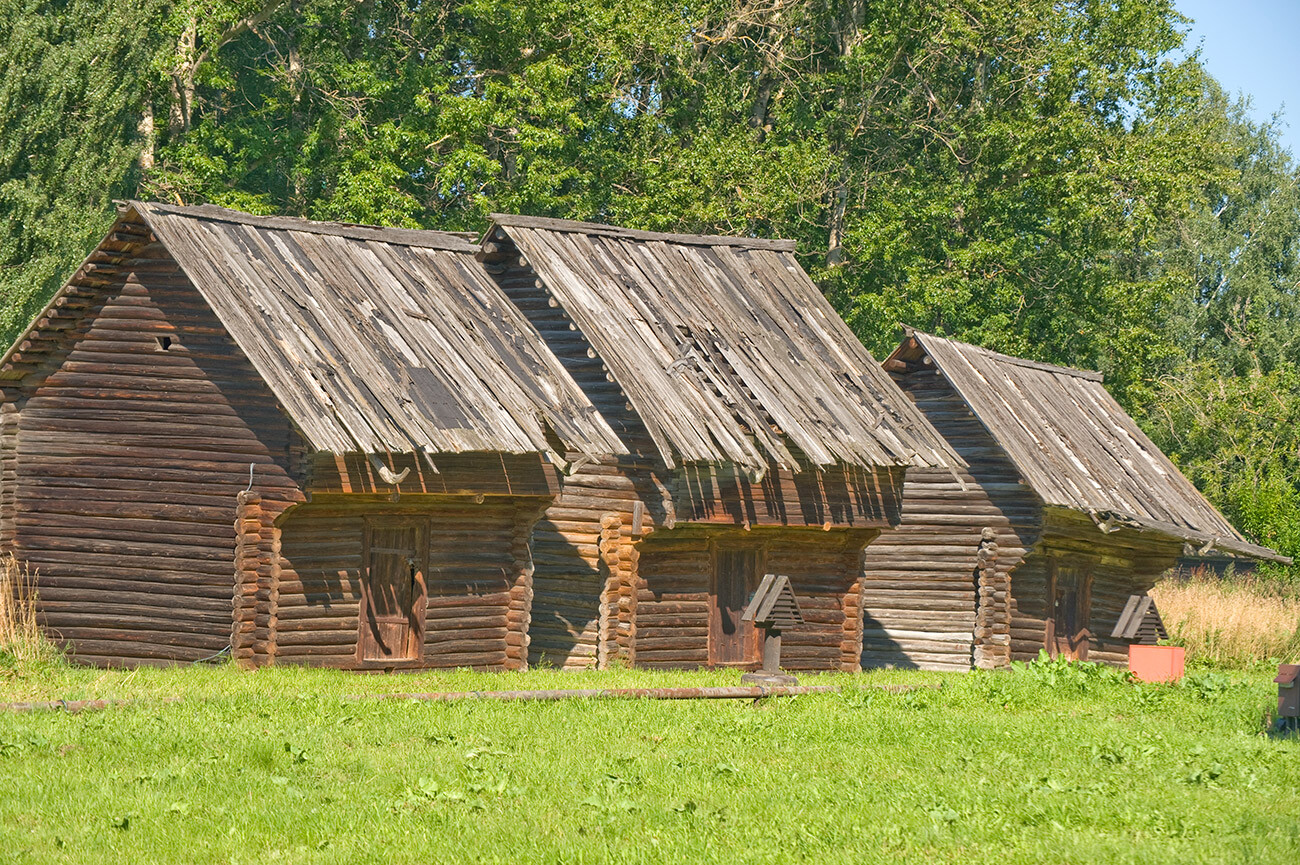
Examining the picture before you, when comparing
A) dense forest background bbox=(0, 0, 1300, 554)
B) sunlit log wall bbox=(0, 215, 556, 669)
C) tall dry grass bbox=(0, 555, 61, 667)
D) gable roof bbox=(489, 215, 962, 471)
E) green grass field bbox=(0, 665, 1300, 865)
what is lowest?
green grass field bbox=(0, 665, 1300, 865)

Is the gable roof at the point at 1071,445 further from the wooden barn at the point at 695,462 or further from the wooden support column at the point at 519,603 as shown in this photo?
the wooden support column at the point at 519,603

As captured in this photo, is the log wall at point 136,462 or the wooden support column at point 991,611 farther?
the wooden support column at point 991,611

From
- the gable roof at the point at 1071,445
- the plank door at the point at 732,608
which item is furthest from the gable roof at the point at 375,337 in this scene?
the gable roof at the point at 1071,445

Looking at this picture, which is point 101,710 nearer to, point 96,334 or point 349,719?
point 349,719

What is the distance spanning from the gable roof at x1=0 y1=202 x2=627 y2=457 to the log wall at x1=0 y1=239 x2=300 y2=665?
56 centimetres

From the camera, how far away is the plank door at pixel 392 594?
21.0 m

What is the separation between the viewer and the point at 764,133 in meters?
44.4

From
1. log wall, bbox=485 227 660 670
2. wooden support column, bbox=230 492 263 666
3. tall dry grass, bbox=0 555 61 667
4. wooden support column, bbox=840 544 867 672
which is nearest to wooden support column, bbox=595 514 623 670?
log wall, bbox=485 227 660 670

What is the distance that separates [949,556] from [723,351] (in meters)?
6.68

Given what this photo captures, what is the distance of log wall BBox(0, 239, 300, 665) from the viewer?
20.3m

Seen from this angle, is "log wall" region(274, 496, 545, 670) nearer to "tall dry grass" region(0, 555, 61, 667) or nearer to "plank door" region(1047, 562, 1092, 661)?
"tall dry grass" region(0, 555, 61, 667)

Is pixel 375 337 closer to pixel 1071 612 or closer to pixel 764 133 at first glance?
pixel 1071 612

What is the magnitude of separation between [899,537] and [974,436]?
2360 mm

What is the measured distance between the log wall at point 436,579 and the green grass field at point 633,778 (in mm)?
2364
